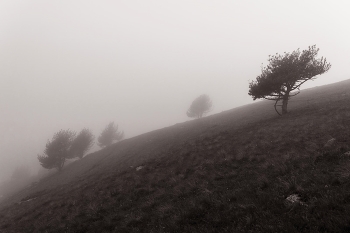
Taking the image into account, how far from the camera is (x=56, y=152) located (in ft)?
161

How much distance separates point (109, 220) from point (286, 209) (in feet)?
34.9

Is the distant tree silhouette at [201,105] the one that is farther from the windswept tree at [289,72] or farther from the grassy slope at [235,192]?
the grassy slope at [235,192]

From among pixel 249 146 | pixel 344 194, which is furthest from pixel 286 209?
pixel 249 146

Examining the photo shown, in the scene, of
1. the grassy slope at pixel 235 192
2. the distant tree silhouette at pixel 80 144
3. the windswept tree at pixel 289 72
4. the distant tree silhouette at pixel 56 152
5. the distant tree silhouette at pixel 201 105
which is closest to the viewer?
the grassy slope at pixel 235 192

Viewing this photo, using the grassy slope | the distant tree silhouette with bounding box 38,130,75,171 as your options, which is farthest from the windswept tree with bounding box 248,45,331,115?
the distant tree silhouette with bounding box 38,130,75,171

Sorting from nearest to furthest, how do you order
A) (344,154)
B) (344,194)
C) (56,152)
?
1. (344,194)
2. (344,154)
3. (56,152)

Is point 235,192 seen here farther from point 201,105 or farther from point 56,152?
point 201,105

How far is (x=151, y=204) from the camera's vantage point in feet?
38.7

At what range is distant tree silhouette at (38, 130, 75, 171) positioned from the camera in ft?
158

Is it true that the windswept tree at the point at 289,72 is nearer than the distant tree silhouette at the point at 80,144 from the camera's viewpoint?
Yes

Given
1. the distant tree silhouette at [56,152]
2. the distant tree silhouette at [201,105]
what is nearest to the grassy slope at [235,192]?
the distant tree silhouette at [56,152]

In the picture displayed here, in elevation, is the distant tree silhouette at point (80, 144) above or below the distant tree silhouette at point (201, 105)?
below

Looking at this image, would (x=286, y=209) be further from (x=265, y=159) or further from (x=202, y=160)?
(x=202, y=160)

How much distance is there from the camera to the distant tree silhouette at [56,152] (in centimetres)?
4822
